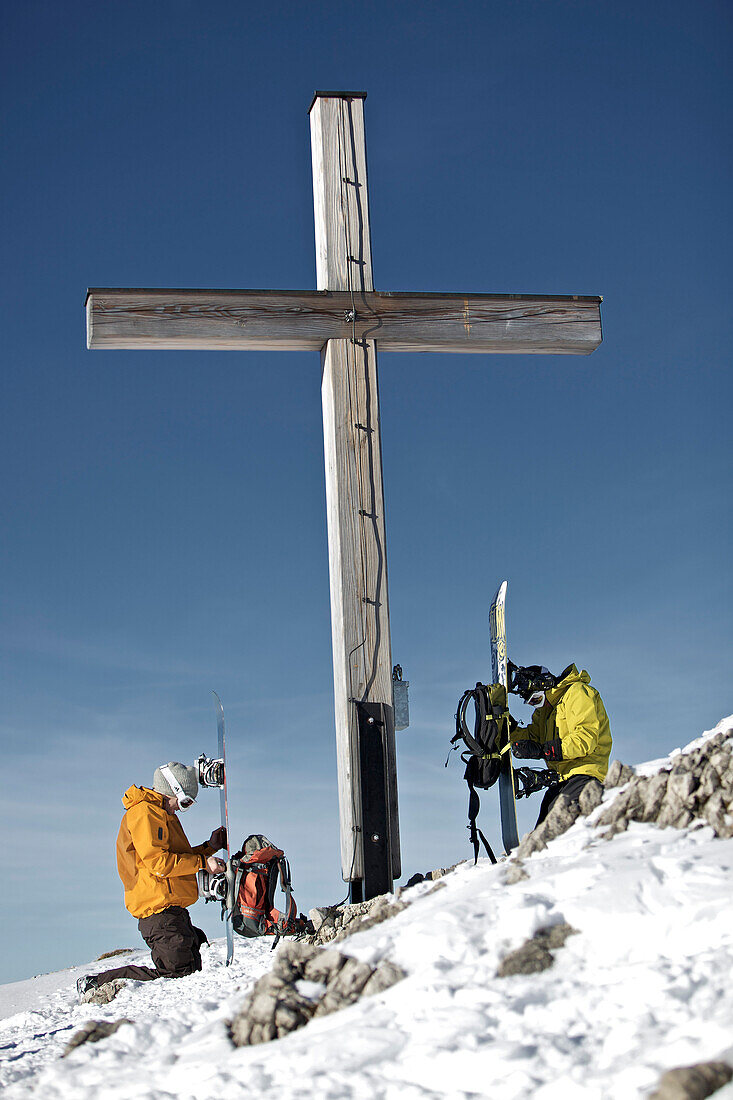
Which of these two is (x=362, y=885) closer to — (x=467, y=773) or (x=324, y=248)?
(x=467, y=773)

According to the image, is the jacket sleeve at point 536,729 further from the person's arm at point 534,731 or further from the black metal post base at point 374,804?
the black metal post base at point 374,804

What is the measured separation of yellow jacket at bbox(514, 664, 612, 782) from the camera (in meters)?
7.01

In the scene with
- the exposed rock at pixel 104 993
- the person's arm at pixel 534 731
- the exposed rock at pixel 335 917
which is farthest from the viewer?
the person's arm at pixel 534 731

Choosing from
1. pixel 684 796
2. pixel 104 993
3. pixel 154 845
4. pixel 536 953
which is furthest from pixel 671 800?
pixel 104 993

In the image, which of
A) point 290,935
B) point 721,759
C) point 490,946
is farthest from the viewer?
point 290,935

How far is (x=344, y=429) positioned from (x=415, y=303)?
3.87 feet

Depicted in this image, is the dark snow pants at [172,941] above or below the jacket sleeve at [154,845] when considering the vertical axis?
below

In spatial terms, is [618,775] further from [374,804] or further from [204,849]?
[204,849]

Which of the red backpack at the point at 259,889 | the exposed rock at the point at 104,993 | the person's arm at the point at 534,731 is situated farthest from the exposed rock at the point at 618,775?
the exposed rock at the point at 104,993

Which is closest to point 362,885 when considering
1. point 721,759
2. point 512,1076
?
point 721,759

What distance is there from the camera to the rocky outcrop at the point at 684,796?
4621 mm

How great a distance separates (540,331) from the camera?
315 inches

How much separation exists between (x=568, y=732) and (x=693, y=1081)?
4.21 m

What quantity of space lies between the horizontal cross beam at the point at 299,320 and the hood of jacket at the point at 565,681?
2511 mm
